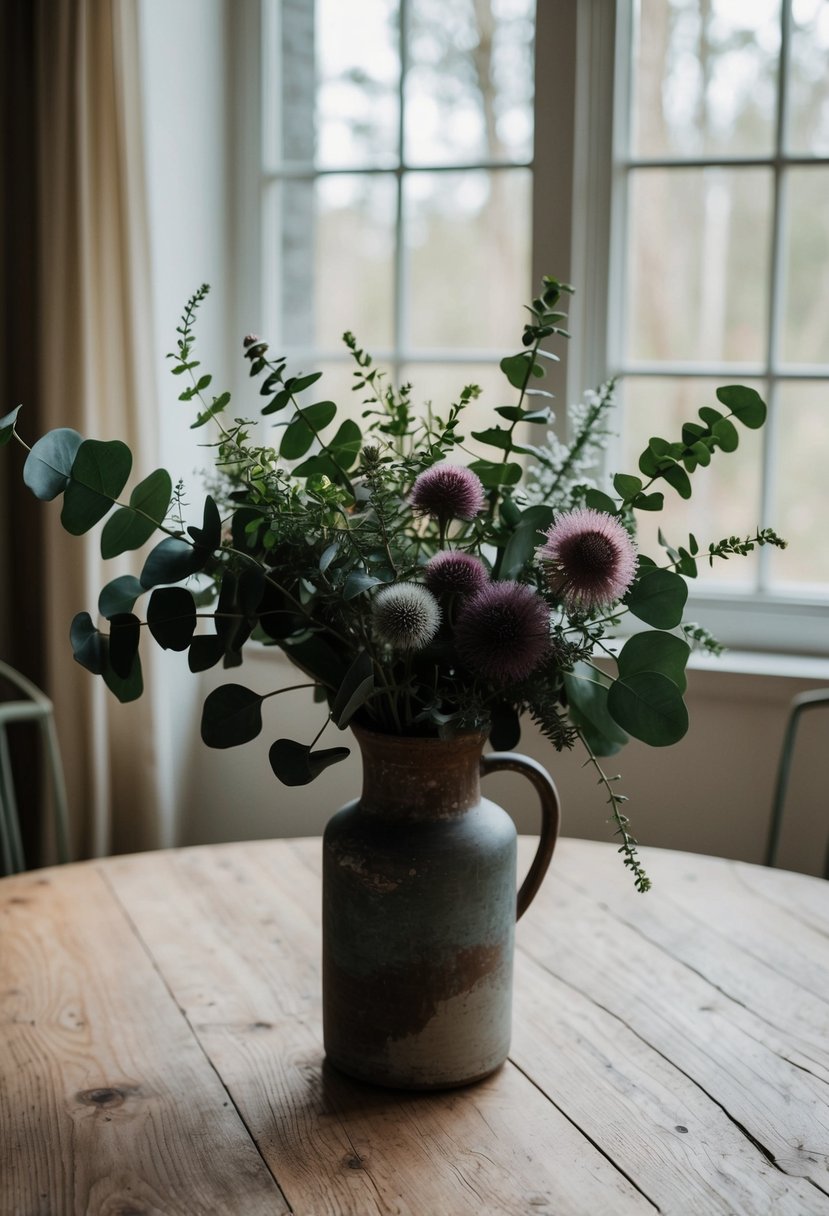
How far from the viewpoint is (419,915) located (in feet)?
3.11

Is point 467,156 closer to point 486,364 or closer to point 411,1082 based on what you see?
point 486,364

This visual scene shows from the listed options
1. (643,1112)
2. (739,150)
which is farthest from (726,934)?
(739,150)

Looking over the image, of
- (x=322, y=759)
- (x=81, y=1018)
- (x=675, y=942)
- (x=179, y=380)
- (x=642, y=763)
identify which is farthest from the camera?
(x=179, y=380)

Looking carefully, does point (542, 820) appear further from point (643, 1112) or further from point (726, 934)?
point (726, 934)

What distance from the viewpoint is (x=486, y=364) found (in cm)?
248

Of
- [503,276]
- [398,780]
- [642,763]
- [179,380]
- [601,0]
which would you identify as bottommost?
[642,763]

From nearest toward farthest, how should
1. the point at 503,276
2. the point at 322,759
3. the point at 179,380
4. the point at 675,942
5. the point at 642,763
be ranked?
the point at 322,759 → the point at 675,942 → the point at 642,763 → the point at 179,380 → the point at 503,276

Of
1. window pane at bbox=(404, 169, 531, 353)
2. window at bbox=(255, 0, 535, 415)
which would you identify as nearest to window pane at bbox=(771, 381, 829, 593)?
window pane at bbox=(404, 169, 531, 353)

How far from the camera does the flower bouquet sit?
886mm

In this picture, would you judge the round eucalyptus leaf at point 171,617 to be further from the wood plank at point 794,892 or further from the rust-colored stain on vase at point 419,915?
the wood plank at point 794,892

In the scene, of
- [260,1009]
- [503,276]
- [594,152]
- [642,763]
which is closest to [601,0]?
[594,152]

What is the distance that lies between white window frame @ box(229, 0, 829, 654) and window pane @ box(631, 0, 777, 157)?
0.19 ft

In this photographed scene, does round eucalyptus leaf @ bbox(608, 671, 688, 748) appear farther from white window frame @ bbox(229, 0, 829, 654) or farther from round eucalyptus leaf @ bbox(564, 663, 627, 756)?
white window frame @ bbox(229, 0, 829, 654)

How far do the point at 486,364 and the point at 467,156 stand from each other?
1.35 ft
